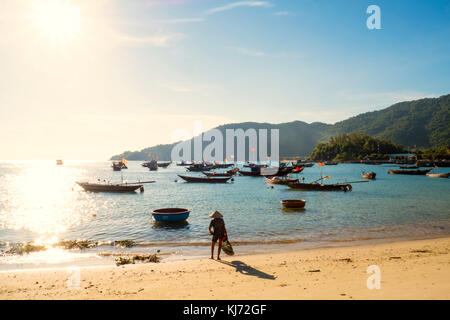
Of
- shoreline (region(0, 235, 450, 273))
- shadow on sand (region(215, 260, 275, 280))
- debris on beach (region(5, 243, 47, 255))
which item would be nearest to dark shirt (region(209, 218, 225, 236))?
shadow on sand (region(215, 260, 275, 280))

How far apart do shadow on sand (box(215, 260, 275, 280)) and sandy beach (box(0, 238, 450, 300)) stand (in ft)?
0.06

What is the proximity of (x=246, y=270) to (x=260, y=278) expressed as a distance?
4.32 feet

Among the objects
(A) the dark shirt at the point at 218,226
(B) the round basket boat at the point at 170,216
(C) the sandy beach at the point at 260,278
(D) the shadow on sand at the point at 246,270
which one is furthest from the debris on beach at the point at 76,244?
(D) the shadow on sand at the point at 246,270

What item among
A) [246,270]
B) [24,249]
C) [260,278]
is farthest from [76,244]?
[260,278]

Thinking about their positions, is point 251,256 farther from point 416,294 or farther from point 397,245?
point 397,245

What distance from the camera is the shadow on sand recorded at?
994 centimetres

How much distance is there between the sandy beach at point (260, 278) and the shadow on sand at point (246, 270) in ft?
0.06

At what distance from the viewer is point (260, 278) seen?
9680 mm

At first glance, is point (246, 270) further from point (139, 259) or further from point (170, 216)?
point (170, 216)

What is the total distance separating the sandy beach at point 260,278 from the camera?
7.78 metres

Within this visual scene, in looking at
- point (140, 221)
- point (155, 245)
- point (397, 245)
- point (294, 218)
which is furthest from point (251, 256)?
point (140, 221)

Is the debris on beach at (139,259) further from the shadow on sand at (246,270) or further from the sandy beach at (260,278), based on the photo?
the shadow on sand at (246,270)

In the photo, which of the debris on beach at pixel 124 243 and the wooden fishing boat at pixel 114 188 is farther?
the wooden fishing boat at pixel 114 188
